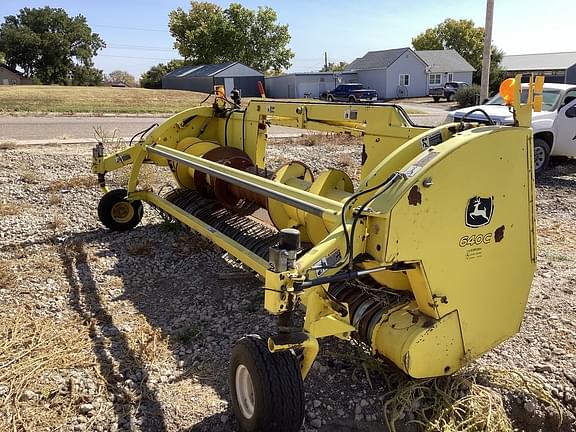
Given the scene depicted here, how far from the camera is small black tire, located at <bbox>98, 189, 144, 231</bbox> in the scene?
678 cm

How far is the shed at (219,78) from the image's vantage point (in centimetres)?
4866

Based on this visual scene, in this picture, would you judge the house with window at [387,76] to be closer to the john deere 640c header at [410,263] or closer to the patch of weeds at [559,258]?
the patch of weeds at [559,258]

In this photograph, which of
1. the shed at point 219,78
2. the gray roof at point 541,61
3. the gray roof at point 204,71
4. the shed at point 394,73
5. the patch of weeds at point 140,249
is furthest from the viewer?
the gray roof at point 541,61

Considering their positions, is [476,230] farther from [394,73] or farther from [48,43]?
[48,43]

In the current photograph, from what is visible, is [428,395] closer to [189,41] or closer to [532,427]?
[532,427]

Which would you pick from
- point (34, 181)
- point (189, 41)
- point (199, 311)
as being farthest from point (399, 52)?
point (199, 311)

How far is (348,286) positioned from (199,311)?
4.94 feet

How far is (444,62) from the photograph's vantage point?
5591cm

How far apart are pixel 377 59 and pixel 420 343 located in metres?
53.2

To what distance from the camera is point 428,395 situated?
3.47m

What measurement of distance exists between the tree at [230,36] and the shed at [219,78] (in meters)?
7.72

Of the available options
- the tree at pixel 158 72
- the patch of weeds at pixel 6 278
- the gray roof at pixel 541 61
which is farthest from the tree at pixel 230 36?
the patch of weeds at pixel 6 278

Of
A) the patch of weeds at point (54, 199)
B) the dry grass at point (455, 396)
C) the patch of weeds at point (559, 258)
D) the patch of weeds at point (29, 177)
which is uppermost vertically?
the patch of weeds at point (29, 177)

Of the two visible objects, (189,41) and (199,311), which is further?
(189,41)
